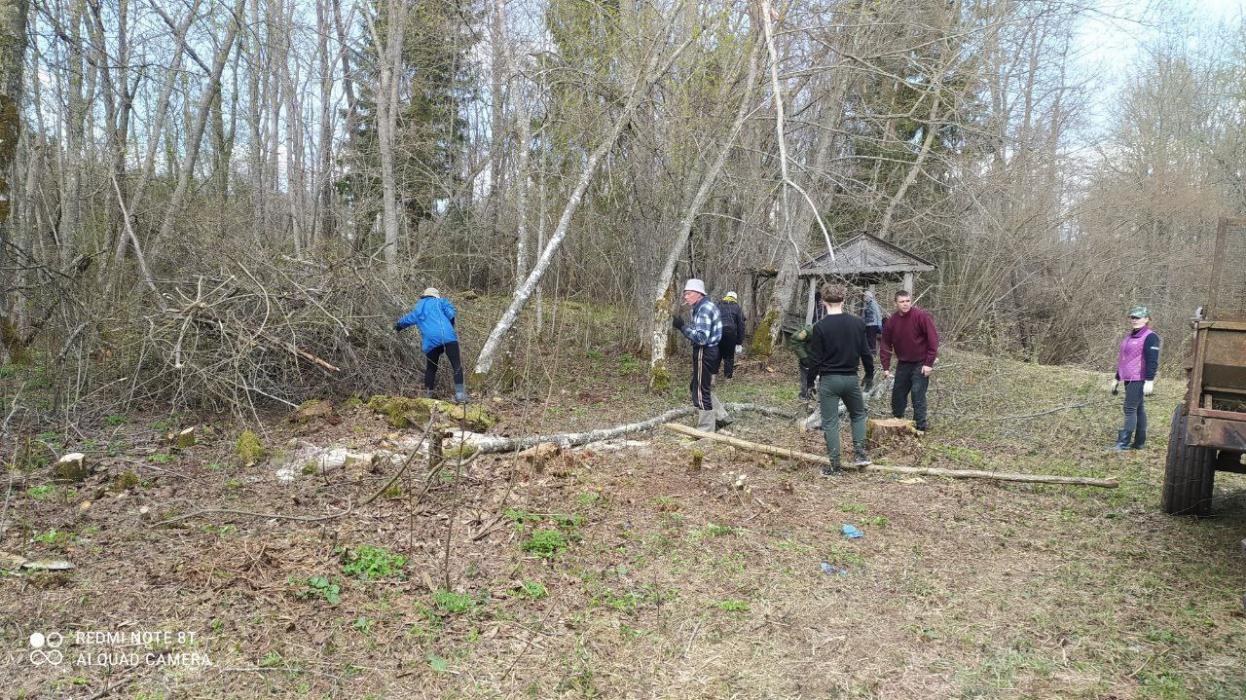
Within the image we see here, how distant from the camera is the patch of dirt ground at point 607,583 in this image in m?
3.20

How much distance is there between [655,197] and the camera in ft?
40.9

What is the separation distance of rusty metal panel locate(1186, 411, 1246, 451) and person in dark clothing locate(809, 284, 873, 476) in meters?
2.43

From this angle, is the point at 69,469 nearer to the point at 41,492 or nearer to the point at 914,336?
the point at 41,492

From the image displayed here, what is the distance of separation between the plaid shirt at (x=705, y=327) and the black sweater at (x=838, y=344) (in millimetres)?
2028

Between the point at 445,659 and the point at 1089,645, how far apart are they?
324cm

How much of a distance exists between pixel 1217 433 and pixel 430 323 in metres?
7.88

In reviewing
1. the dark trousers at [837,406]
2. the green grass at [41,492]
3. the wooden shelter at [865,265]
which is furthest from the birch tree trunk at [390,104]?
the dark trousers at [837,406]

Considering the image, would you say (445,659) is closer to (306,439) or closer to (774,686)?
(774,686)

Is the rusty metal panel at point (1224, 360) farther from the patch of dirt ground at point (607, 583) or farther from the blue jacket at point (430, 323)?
the blue jacket at point (430, 323)

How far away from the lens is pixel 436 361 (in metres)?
9.30

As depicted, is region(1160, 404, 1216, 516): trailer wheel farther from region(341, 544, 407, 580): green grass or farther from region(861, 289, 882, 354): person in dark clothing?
region(341, 544, 407, 580): green grass

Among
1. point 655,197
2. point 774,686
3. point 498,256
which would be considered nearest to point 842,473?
point 774,686

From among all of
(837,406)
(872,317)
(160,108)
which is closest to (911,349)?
(837,406)

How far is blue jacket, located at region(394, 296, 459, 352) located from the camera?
9.01 m
